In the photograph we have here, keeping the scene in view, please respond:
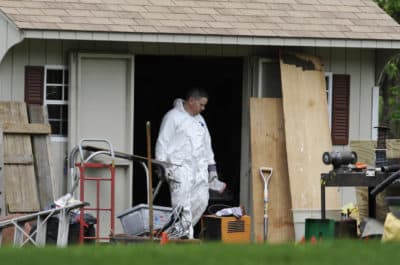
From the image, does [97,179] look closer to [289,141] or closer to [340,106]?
[289,141]

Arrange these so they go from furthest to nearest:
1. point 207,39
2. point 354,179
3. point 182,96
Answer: point 182,96 → point 207,39 → point 354,179

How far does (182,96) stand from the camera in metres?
21.7

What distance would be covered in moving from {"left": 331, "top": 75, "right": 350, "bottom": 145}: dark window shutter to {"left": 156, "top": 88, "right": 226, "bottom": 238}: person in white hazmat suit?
1809mm

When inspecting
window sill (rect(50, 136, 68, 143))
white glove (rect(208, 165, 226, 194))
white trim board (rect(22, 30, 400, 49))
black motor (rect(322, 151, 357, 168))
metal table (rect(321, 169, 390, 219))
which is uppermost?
white trim board (rect(22, 30, 400, 49))

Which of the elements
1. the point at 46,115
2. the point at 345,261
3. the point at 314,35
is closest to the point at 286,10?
the point at 314,35

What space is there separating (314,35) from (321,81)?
0.70 meters

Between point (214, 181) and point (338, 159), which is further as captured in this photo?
point (214, 181)

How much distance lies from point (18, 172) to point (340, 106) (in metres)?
4.35

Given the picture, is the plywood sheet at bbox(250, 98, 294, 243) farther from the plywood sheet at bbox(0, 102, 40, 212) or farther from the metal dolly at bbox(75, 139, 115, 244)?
the plywood sheet at bbox(0, 102, 40, 212)

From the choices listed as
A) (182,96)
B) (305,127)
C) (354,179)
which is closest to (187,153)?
(305,127)

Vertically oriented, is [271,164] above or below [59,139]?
below

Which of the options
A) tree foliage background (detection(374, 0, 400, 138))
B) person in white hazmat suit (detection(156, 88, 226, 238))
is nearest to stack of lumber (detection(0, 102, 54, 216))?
person in white hazmat suit (detection(156, 88, 226, 238))

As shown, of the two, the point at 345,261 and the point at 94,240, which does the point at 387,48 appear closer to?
the point at 94,240

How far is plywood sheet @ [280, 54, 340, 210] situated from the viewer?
18.3 metres
